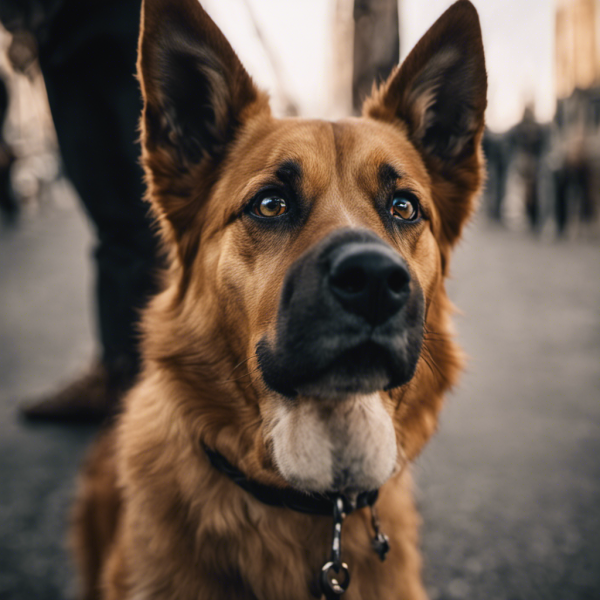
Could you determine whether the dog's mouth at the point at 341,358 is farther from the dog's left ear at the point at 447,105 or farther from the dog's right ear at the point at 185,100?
the dog's left ear at the point at 447,105

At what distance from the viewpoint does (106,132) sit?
2734 millimetres

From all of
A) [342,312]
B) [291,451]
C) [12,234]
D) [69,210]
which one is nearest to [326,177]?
[342,312]

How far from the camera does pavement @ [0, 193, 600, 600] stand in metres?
2.20

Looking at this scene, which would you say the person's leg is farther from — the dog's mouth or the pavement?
the dog's mouth

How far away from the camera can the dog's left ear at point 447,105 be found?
5.98 feet

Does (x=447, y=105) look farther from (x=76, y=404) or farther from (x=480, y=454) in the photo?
(x=76, y=404)

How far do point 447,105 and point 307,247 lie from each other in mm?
1051

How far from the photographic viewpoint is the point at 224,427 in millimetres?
1709

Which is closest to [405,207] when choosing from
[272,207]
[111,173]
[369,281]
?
[272,207]

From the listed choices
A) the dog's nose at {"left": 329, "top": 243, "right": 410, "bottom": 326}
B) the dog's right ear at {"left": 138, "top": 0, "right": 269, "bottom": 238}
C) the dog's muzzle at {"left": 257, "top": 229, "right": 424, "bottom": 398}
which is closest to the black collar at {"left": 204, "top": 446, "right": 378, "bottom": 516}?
the dog's muzzle at {"left": 257, "top": 229, "right": 424, "bottom": 398}

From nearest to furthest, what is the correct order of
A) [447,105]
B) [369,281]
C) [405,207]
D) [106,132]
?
1. [369,281]
2. [405,207]
3. [447,105]
4. [106,132]

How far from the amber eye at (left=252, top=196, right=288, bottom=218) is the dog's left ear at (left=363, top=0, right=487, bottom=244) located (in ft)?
2.36

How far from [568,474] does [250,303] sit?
2446 millimetres

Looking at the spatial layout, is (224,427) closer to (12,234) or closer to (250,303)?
(250,303)
